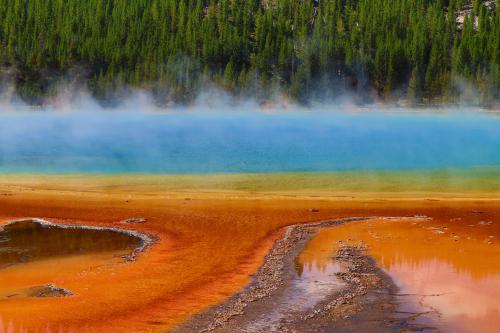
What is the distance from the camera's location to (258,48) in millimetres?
90000

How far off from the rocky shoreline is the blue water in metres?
16.2

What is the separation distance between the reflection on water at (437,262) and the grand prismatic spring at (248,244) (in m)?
0.04

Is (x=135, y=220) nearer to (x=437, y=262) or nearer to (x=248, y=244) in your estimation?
(x=248, y=244)

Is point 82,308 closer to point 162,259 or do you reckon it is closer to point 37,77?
point 162,259

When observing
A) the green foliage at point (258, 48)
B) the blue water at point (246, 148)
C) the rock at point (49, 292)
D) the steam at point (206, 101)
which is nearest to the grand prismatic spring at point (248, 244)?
the rock at point (49, 292)

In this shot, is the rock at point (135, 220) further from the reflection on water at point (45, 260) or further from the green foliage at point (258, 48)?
the green foliage at point (258, 48)

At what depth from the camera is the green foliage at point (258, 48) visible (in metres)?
82.4

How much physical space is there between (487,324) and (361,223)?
277 inches

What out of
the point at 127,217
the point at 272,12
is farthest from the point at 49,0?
the point at 127,217

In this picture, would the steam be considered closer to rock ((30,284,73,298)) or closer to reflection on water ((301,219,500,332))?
reflection on water ((301,219,500,332))

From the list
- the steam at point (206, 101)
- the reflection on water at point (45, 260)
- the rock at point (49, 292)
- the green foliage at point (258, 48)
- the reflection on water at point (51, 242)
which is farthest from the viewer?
→ the green foliage at point (258, 48)

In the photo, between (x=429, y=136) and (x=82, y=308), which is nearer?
(x=82, y=308)

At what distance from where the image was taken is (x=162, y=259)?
1190 centimetres

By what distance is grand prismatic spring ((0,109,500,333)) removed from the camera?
29.0 ft
